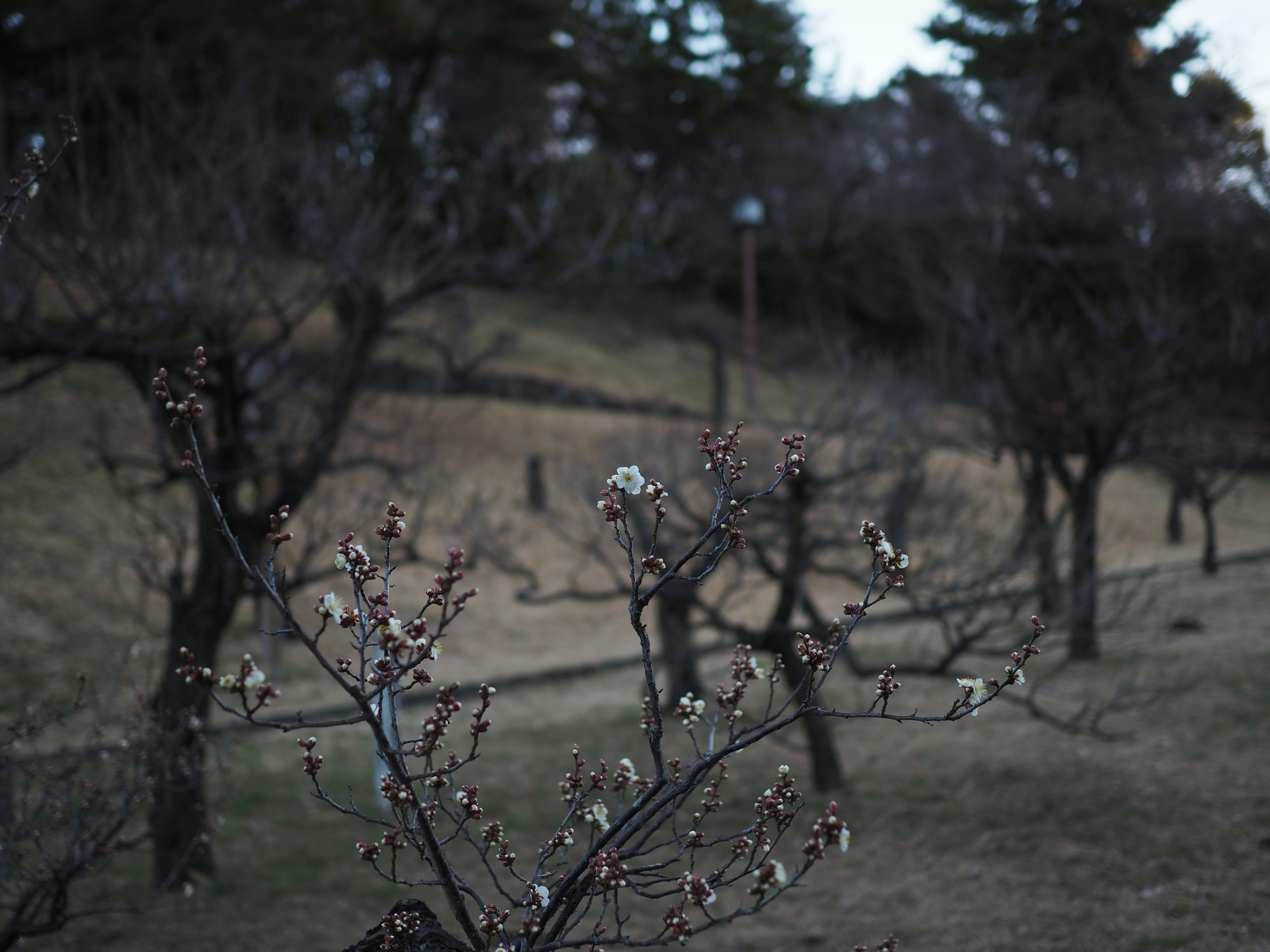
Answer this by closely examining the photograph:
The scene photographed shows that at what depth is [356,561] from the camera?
2107 millimetres

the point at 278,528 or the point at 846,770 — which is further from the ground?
the point at 278,528

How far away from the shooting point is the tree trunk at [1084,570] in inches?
339

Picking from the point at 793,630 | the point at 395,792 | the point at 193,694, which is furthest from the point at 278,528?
the point at 793,630

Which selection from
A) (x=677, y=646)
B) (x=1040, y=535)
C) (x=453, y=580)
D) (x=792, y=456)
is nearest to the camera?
(x=453, y=580)

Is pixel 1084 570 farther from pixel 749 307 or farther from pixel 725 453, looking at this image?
pixel 749 307

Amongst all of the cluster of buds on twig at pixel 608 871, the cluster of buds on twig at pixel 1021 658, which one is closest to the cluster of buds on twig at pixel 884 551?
the cluster of buds on twig at pixel 1021 658

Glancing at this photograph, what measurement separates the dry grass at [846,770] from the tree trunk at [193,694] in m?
0.31

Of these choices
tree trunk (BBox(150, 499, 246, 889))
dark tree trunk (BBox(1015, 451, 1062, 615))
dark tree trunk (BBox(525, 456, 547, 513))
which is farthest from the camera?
dark tree trunk (BBox(525, 456, 547, 513))

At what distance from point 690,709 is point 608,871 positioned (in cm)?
61

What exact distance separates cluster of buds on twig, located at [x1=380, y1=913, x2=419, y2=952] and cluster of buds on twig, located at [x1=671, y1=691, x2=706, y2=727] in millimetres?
929

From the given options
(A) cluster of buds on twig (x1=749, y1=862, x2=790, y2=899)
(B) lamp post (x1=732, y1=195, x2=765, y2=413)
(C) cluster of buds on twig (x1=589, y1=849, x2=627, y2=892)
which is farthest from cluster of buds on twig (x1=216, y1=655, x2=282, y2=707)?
(B) lamp post (x1=732, y1=195, x2=765, y2=413)

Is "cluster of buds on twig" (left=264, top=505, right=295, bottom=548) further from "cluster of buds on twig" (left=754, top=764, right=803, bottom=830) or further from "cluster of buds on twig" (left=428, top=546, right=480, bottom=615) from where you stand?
"cluster of buds on twig" (left=754, top=764, right=803, bottom=830)

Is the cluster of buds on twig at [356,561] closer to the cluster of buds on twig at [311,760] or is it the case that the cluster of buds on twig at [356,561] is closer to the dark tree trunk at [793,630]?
the cluster of buds on twig at [311,760]

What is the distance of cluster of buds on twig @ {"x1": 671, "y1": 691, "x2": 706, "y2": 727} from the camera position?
2.78 meters
